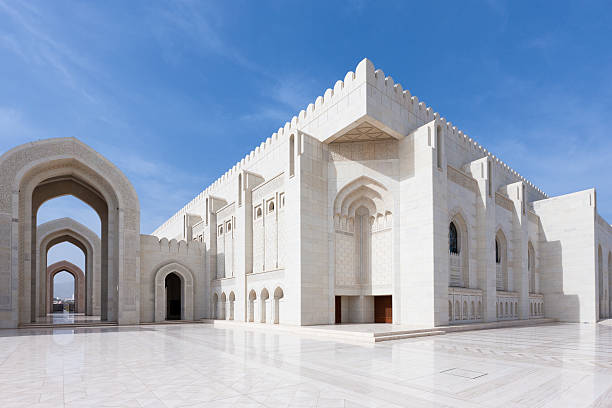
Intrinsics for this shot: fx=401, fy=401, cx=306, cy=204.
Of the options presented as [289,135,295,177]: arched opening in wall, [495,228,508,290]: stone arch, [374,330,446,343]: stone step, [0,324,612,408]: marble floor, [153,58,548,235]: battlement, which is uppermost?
[153,58,548,235]: battlement

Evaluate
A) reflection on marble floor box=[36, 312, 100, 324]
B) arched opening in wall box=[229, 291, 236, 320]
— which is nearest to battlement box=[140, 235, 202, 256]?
arched opening in wall box=[229, 291, 236, 320]

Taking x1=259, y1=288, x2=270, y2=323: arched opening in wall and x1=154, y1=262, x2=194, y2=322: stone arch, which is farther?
x1=154, y1=262, x2=194, y2=322: stone arch

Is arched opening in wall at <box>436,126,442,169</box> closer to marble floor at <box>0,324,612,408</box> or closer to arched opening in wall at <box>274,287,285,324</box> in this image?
marble floor at <box>0,324,612,408</box>

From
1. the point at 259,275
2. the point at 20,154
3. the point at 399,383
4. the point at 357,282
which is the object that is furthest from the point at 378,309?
the point at 20,154

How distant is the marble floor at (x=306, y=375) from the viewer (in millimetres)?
4723

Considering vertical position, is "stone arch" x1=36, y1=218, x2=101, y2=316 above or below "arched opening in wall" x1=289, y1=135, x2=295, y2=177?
below

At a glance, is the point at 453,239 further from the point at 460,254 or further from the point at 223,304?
the point at 223,304

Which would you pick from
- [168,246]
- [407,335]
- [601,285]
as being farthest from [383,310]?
[601,285]

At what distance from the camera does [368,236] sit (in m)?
15.8

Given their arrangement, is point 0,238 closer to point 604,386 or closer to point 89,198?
point 89,198

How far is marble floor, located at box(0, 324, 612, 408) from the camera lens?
4723 mm

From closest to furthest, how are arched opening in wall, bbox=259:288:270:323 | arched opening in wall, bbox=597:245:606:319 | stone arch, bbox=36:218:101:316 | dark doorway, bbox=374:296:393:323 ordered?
dark doorway, bbox=374:296:393:323 < arched opening in wall, bbox=259:288:270:323 < arched opening in wall, bbox=597:245:606:319 < stone arch, bbox=36:218:101:316

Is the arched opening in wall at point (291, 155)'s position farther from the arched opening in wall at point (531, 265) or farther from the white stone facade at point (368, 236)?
the arched opening in wall at point (531, 265)

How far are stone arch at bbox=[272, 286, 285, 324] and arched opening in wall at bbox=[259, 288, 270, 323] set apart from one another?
2.29 ft
